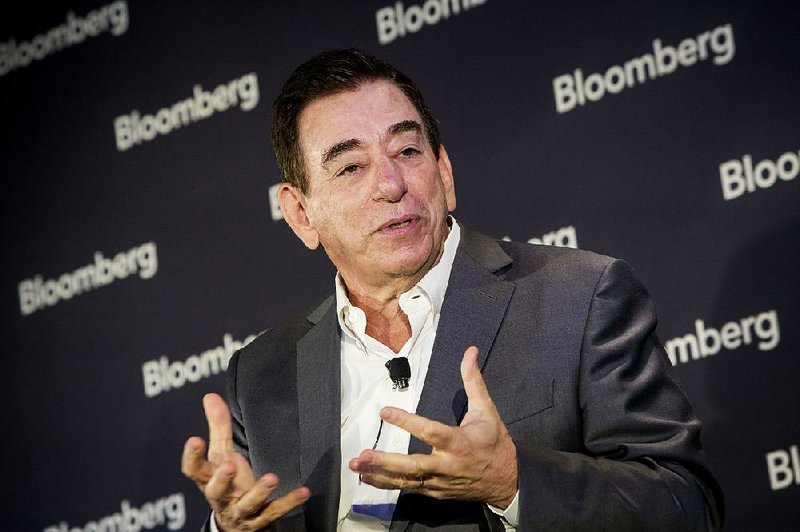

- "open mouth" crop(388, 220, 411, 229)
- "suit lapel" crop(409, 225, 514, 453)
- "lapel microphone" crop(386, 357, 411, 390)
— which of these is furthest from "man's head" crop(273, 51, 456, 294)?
"lapel microphone" crop(386, 357, 411, 390)

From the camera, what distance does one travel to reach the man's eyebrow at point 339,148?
2.68 meters

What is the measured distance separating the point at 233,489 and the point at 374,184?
0.86 m

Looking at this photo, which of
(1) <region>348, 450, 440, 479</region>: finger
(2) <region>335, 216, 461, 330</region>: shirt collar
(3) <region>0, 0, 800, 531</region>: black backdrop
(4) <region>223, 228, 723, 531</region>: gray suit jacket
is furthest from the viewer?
(3) <region>0, 0, 800, 531</region>: black backdrop

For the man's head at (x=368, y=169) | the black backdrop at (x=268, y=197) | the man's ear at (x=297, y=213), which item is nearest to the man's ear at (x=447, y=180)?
the man's head at (x=368, y=169)

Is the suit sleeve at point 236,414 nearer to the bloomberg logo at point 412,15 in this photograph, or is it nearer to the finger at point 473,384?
the finger at point 473,384

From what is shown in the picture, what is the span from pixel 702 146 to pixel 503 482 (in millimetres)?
1569

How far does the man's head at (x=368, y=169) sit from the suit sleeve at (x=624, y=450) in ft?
1.59

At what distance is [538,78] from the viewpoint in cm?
351

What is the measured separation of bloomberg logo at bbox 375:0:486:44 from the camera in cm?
368

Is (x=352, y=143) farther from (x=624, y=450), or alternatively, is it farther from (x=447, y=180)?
(x=624, y=450)

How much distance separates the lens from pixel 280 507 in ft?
6.97

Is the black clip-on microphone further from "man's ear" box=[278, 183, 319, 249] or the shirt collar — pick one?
"man's ear" box=[278, 183, 319, 249]

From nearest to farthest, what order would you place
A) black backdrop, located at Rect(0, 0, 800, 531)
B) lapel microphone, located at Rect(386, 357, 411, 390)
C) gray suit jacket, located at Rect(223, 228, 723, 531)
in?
1. gray suit jacket, located at Rect(223, 228, 723, 531)
2. lapel microphone, located at Rect(386, 357, 411, 390)
3. black backdrop, located at Rect(0, 0, 800, 531)

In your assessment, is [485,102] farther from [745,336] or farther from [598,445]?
[598,445]
